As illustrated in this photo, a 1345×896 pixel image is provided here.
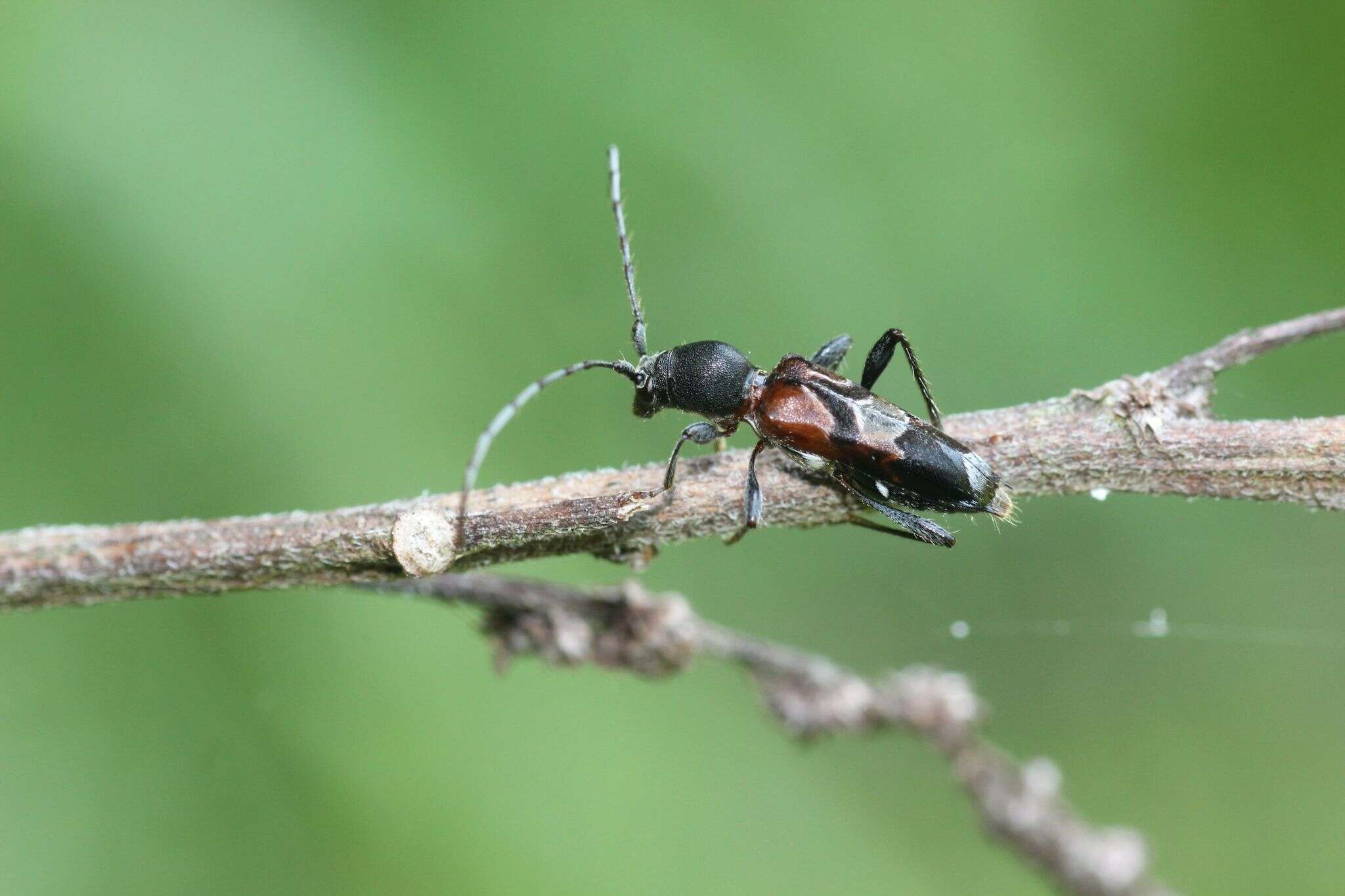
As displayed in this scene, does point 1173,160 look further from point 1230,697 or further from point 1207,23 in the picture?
point 1230,697

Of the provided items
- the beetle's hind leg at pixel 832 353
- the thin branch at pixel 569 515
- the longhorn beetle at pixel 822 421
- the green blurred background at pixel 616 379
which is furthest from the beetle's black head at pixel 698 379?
the thin branch at pixel 569 515

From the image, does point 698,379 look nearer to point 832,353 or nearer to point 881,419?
point 832,353

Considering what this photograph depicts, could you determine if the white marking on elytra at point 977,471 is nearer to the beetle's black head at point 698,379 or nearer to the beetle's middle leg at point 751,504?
the beetle's middle leg at point 751,504

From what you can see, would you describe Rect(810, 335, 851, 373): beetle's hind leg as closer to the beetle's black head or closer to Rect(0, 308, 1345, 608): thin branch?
the beetle's black head

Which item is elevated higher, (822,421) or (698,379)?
(698,379)

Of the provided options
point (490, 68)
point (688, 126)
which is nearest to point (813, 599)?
point (688, 126)

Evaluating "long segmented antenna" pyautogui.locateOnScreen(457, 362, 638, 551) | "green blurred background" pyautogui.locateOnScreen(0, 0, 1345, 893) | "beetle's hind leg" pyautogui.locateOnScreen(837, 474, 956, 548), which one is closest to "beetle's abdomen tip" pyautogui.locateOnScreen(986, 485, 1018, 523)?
"beetle's hind leg" pyautogui.locateOnScreen(837, 474, 956, 548)

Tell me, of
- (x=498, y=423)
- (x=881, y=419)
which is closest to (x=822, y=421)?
(x=881, y=419)
